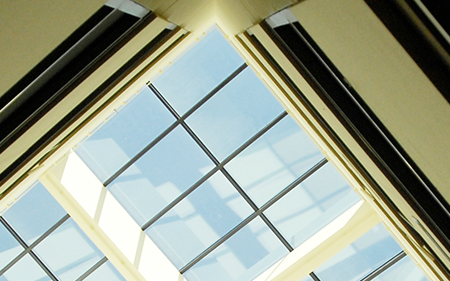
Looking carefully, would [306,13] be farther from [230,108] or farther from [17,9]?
[230,108]

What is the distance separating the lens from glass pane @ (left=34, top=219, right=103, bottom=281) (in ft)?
54.9

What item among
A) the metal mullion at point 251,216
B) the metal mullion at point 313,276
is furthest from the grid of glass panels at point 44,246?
the metal mullion at point 313,276

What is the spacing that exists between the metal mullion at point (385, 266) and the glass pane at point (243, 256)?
2978 mm

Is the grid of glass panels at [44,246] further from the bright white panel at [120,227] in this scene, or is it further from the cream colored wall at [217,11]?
the cream colored wall at [217,11]

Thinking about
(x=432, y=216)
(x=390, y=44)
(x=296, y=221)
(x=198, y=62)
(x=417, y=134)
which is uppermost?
(x=198, y=62)

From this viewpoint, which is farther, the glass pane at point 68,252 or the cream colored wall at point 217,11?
the glass pane at point 68,252

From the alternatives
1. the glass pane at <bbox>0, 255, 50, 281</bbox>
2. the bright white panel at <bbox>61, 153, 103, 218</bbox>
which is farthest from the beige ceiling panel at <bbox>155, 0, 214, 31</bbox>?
the glass pane at <bbox>0, 255, 50, 281</bbox>

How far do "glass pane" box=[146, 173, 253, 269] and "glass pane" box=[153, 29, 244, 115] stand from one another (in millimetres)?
2704

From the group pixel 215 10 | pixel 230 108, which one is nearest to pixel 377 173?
pixel 215 10

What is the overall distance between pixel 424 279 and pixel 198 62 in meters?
10.5

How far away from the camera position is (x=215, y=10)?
961cm

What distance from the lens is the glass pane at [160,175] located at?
51.4 ft

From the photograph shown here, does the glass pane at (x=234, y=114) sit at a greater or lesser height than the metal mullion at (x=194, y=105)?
lesser

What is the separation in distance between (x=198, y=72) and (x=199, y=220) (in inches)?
198
